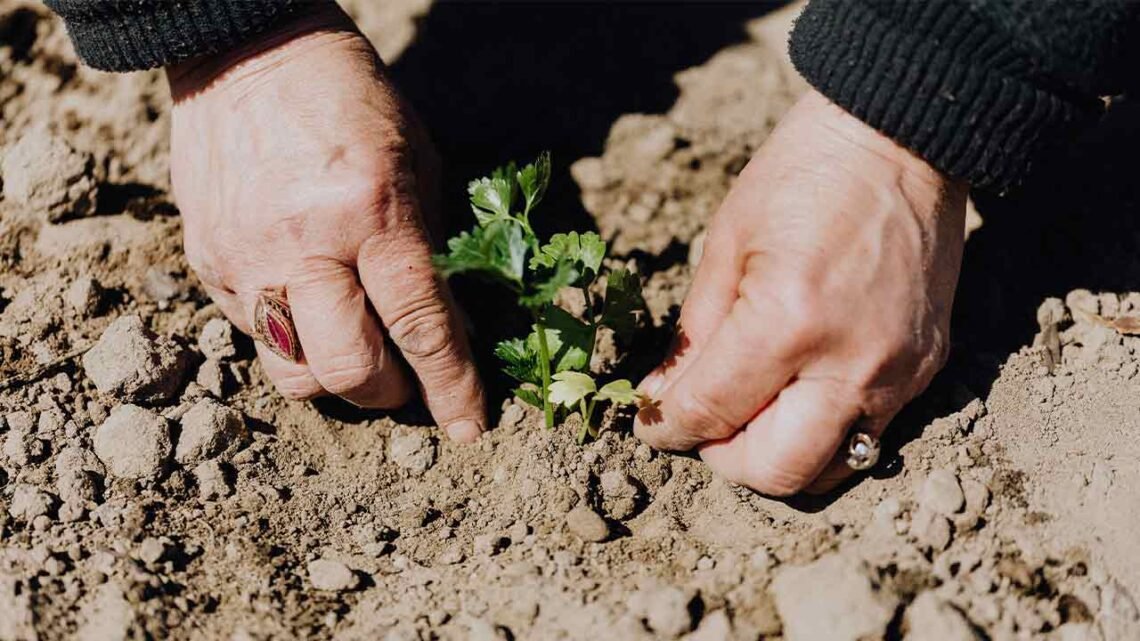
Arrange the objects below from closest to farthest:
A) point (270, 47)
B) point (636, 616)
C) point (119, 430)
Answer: point (636, 616) → point (119, 430) → point (270, 47)

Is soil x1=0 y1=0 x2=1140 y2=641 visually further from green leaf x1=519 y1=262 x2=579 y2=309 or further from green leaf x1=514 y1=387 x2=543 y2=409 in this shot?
green leaf x1=519 y1=262 x2=579 y2=309

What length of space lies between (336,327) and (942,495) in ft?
5.22

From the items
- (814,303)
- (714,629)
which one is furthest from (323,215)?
(714,629)

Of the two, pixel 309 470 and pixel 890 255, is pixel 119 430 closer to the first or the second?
pixel 309 470

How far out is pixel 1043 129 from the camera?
2438mm

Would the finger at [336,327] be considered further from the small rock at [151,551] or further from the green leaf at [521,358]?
the small rock at [151,551]

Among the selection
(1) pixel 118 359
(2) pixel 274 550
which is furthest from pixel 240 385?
(2) pixel 274 550

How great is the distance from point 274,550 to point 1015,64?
2178 mm

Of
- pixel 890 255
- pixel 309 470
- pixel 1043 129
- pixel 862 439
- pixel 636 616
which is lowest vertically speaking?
pixel 309 470

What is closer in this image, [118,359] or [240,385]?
[118,359]

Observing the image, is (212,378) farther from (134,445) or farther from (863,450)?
(863,450)

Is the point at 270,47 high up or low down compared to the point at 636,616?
up

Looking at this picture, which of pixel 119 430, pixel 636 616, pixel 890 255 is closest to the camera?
pixel 636 616

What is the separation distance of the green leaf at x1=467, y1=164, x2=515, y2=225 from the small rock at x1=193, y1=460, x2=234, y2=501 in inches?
38.7
